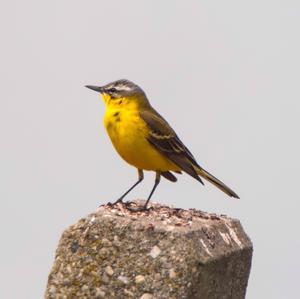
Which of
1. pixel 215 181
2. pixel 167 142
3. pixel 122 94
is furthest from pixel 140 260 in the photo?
pixel 215 181

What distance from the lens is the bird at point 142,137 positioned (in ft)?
34.8

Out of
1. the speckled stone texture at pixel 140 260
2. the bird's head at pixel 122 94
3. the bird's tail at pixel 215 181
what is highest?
the bird's head at pixel 122 94

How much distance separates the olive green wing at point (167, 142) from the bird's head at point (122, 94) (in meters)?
0.20

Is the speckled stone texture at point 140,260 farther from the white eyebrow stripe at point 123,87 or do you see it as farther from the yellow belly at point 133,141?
the white eyebrow stripe at point 123,87

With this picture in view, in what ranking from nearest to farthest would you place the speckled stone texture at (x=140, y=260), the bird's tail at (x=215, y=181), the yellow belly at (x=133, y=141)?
the speckled stone texture at (x=140, y=260)
the yellow belly at (x=133, y=141)
the bird's tail at (x=215, y=181)

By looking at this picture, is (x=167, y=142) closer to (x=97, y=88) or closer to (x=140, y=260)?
(x=97, y=88)

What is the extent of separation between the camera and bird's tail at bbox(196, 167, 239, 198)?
1157 cm

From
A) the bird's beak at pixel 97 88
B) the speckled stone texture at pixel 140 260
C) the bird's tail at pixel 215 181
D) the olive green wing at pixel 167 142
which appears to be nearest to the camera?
the speckled stone texture at pixel 140 260

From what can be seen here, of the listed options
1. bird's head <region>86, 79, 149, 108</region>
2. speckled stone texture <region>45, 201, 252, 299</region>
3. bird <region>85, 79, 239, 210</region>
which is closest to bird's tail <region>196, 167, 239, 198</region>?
bird <region>85, 79, 239, 210</region>

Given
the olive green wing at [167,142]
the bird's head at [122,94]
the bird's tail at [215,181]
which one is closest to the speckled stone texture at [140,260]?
the olive green wing at [167,142]

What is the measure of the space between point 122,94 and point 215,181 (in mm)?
1648

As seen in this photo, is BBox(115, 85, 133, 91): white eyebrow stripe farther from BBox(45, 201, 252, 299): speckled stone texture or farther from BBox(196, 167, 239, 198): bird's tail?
BBox(45, 201, 252, 299): speckled stone texture

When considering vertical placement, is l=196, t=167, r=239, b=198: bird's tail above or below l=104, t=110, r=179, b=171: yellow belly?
below

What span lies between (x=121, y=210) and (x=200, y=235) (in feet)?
3.92
